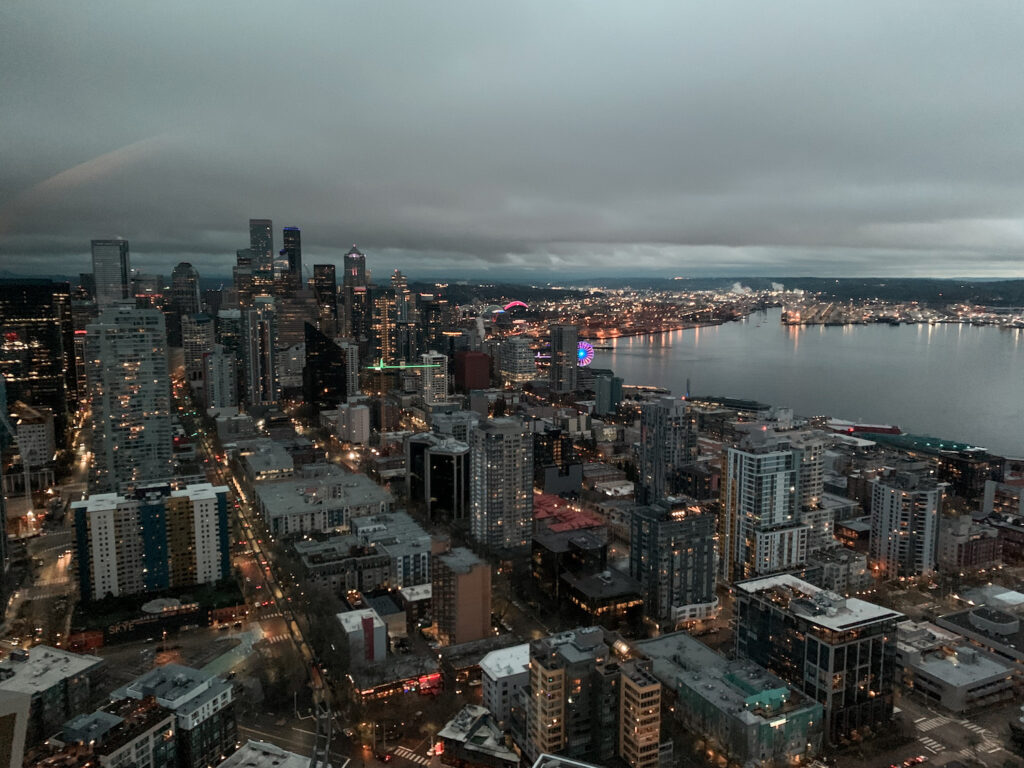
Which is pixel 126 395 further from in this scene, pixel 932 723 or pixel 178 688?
pixel 932 723

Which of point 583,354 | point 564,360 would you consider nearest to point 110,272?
point 564,360

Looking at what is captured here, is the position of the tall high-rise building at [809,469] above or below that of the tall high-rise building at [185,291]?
below

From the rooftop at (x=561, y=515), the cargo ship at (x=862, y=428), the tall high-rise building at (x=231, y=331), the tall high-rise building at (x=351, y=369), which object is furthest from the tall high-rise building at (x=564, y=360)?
the rooftop at (x=561, y=515)

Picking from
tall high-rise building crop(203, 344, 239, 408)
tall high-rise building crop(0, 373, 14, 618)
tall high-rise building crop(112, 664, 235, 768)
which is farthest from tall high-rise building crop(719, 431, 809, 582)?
tall high-rise building crop(203, 344, 239, 408)

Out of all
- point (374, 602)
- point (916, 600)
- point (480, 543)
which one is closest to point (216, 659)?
point (374, 602)

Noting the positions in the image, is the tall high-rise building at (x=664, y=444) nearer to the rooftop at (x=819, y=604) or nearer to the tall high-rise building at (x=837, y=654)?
the rooftop at (x=819, y=604)

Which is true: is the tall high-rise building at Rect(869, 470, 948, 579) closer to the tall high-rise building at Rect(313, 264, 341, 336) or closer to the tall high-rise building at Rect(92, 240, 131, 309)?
the tall high-rise building at Rect(92, 240, 131, 309)
